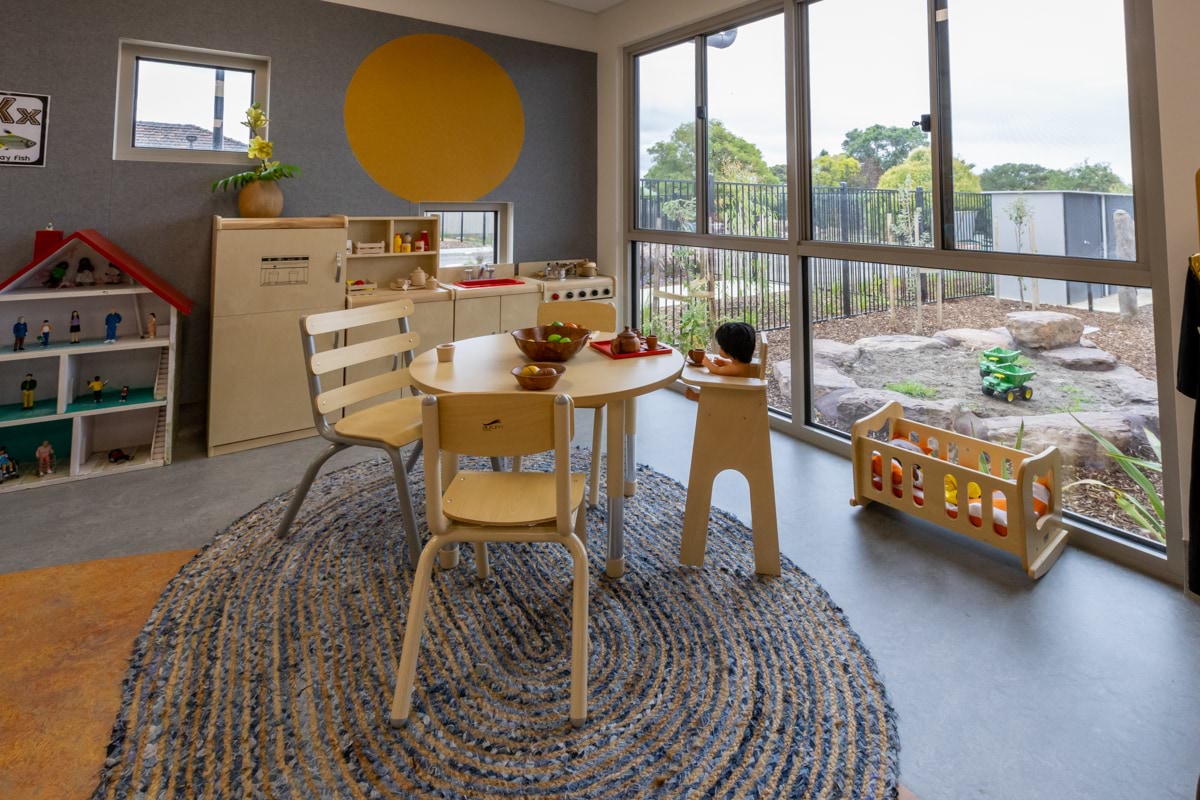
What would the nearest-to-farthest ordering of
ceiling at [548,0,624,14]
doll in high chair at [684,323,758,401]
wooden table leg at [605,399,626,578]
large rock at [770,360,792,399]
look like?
1. wooden table leg at [605,399,626,578]
2. doll in high chair at [684,323,758,401]
3. large rock at [770,360,792,399]
4. ceiling at [548,0,624,14]

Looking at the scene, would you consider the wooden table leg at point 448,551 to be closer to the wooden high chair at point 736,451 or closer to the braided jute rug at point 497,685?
the braided jute rug at point 497,685

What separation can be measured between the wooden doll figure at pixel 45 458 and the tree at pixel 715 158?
12.6ft

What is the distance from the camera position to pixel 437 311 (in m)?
3.82

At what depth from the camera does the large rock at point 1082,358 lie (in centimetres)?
233

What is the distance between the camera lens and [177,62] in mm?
3420

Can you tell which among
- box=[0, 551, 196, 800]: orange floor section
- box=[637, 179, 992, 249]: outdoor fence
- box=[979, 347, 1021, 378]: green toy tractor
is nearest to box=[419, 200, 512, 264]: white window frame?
box=[637, 179, 992, 249]: outdoor fence

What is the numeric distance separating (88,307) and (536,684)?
320 centimetres

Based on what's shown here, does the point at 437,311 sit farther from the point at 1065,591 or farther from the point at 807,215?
the point at 1065,591

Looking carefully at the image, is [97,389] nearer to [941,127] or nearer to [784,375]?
[784,375]

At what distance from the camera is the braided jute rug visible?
1342mm

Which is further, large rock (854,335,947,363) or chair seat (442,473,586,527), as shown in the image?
large rock (854,335,947,363)

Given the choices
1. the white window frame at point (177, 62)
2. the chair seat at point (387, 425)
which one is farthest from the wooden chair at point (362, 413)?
the white window frame at point (177, 62)

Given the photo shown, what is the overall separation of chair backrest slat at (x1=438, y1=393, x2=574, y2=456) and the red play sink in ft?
9.16

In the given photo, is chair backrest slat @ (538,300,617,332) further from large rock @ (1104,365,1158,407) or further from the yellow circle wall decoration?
large rock @ (1104,365,1158,407)
